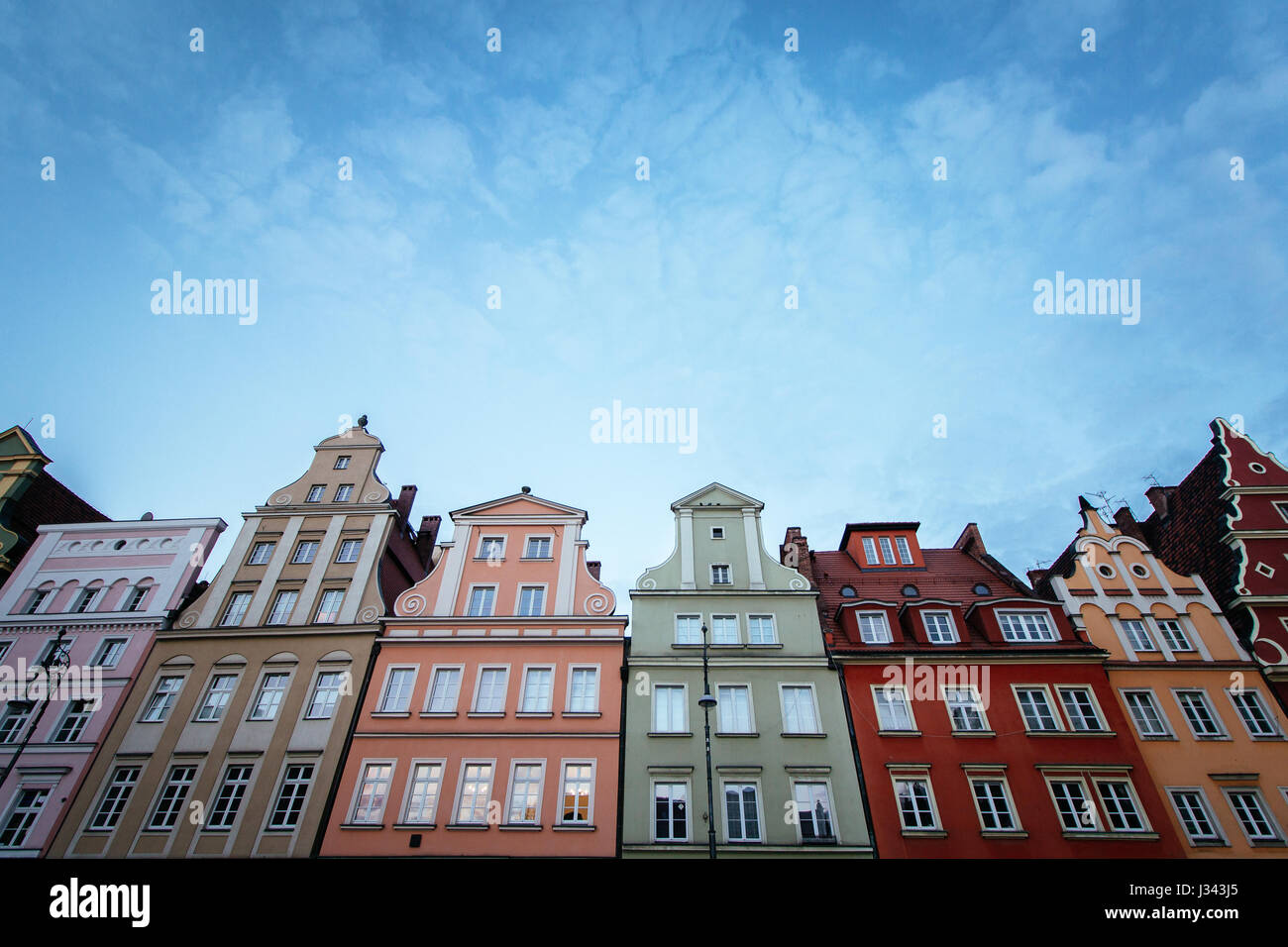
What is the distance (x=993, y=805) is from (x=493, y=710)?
17045 millimetres

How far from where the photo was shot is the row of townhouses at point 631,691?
887 inches

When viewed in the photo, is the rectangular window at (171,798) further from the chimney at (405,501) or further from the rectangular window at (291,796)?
the chimney at (405,501)

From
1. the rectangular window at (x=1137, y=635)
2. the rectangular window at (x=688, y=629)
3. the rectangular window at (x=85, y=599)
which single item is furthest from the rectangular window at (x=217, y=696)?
the rectangular window at (x=1137, y=635)

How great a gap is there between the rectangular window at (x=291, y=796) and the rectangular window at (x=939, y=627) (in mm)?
22958

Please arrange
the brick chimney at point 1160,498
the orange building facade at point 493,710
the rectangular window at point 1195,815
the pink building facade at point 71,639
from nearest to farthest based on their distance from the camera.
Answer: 1. the rectangular window at point 1195,815
2. the orange building facade at point 493,710
3. the pink building facade at point 71,639
4. the brick chimney at point 1160,498

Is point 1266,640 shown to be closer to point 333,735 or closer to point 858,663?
point 858,663

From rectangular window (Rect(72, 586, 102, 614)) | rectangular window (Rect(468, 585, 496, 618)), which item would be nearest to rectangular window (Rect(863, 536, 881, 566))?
rectangular window (Rect(468, 585, 496, 618))

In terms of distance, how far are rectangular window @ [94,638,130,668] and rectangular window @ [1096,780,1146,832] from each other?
35668mm

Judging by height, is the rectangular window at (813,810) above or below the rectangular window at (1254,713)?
below

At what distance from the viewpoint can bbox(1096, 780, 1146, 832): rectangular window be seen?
2234 cm

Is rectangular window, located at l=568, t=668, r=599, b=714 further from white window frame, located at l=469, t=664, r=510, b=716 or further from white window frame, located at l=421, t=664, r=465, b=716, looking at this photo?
white window frame, located at l=421, t=664, r=465, b=716

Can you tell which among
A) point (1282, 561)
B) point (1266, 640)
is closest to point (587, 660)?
point (1266, 640)
